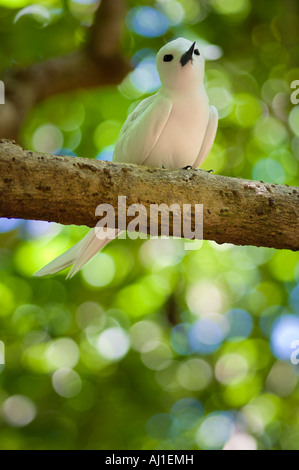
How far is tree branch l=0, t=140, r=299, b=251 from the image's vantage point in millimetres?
3074

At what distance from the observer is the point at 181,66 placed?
391 cm

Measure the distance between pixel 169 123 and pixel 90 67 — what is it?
9.14 ft

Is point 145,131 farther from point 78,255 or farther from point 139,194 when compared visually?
point 78,255

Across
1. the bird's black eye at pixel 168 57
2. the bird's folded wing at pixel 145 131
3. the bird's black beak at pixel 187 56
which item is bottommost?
the bird's folded wing at pixel 145 131

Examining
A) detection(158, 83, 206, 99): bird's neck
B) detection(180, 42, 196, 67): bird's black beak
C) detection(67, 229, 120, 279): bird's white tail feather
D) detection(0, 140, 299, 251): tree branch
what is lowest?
detection(0, 140, 299, 251): tree branch

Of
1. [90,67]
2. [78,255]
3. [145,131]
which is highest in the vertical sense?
[90,67]

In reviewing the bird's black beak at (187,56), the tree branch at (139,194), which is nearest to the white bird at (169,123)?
the bird's black beak at (187,56)

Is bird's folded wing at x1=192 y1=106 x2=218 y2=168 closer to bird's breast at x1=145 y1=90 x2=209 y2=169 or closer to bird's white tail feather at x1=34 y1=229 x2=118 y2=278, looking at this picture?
bird's breast at x1=145 y1=90 x2=209 y2=169

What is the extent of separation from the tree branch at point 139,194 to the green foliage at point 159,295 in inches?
152

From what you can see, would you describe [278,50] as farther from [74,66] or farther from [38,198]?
[38,198]

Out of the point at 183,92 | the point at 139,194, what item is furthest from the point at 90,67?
the point at 139,194

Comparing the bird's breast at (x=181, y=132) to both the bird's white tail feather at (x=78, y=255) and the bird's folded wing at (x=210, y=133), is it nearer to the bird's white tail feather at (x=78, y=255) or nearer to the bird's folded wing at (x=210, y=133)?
the bird's folded wing at (x=210, y=133)

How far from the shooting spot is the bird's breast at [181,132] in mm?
4016

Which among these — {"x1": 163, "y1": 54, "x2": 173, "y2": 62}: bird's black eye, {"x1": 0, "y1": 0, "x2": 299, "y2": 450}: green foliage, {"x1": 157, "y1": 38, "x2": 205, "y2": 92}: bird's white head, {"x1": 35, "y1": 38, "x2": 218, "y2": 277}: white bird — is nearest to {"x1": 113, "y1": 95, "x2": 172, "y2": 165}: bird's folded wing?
{"x1": 35, "y1": 38, "x2": 218, "y2": 277}: white bird
